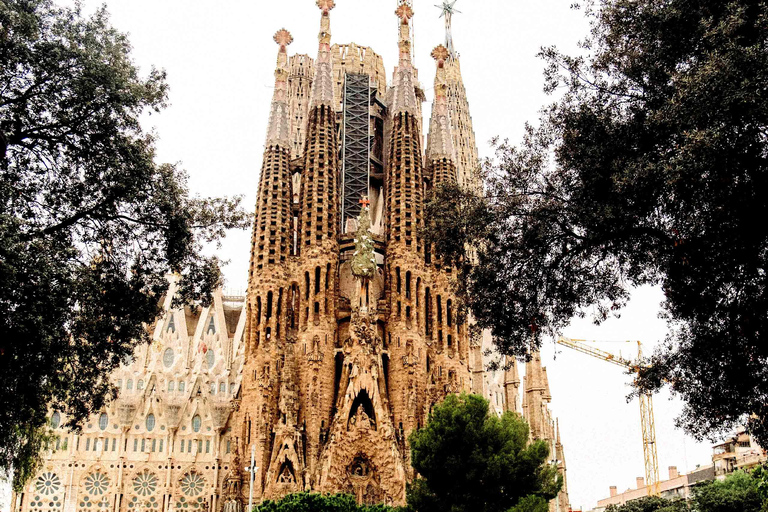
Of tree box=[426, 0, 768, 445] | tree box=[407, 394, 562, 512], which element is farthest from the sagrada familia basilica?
tree box=[426, 0, 768, 445]

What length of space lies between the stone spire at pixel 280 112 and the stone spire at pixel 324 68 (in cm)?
175

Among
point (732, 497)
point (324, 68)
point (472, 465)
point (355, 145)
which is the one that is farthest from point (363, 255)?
point (732, 497)

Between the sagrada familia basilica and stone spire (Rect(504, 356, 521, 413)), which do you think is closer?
the sagrada familia basilica

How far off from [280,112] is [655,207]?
3698 centimetres

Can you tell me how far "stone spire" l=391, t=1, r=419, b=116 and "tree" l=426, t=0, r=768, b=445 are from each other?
33106mm

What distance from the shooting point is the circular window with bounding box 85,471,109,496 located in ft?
161

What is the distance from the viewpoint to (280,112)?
158 ft

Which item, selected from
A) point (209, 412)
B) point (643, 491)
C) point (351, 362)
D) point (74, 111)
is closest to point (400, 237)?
point (351, 362)

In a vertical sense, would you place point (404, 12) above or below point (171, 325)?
above

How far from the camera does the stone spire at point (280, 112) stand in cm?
4753

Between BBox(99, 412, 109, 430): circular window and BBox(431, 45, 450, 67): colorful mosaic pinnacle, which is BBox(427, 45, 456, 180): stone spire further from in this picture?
BBox(99, 412, 109, 430): circular window

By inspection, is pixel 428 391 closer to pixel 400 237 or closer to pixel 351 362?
pixel 351 362

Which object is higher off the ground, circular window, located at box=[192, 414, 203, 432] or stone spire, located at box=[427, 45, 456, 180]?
stone spire, located at box=[427, 45, 456, 180]

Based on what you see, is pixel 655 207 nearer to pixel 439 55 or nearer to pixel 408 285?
pixel 408 285
